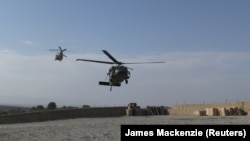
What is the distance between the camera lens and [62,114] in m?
51.2

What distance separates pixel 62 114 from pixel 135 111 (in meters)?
10.9

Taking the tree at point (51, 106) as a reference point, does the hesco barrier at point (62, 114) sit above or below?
below

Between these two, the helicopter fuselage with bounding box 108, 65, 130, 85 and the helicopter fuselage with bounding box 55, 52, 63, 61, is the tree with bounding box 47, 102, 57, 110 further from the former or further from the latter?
the helicopter fuselage with bounding box 108, 65, 130, 85

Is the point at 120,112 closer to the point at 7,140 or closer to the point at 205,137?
the point at 7,140

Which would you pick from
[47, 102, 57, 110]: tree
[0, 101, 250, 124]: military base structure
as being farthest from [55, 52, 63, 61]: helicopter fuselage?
[47, 102, 57, 110]: tree

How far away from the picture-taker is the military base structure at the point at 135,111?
156 feet

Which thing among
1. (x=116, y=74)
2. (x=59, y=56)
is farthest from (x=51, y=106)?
(x=116, y=74)

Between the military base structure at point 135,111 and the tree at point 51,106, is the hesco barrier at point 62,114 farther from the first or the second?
the tree at point 51,106

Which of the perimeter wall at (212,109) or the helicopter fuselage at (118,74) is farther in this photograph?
the perimeter wall at (212,109)

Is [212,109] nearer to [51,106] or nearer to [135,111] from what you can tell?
[135,111]

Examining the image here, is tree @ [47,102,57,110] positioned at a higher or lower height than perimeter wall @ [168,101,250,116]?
higher

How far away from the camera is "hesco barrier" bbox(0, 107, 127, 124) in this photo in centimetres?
4591

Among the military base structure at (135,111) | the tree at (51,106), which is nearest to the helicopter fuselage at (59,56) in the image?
the military base structure at (135,111)

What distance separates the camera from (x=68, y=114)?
5184cm
